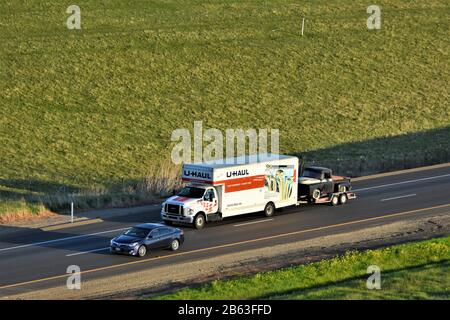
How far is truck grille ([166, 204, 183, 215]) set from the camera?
41.1m

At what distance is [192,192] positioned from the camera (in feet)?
137

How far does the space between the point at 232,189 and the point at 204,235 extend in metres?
2.82

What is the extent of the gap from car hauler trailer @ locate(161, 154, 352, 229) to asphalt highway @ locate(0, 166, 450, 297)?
2.28ft

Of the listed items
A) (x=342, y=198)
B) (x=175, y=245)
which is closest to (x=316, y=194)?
(x=342, y=198)

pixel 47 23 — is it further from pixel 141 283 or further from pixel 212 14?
pixel 141 283

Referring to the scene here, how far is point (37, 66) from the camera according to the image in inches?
2805

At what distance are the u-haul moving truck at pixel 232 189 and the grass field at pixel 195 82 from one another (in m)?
7.11

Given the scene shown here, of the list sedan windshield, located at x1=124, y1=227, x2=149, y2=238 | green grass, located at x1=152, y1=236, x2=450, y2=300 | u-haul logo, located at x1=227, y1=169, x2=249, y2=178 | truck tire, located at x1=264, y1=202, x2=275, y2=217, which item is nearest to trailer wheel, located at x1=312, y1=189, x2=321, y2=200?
truck tire, located at x1=264, y1=202, x2=275, y2=217

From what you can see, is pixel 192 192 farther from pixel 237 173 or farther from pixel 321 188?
pixel 321 188

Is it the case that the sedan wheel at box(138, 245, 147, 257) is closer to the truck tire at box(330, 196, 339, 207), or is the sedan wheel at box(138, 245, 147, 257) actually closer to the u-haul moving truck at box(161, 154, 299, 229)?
the u-haul moving truck at box(161, 154, 299, 229)

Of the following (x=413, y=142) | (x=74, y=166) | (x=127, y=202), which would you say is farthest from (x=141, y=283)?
(x=413, y=142)

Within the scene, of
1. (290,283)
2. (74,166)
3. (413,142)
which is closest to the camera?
(290,283)

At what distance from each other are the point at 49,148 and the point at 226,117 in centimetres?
1404

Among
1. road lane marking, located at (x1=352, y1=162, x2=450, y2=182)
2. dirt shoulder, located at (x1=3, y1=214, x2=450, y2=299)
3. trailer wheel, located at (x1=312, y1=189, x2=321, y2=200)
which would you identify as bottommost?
dirt shoulder, located at (x1=3, y1=214, x2=450, y2=299)
